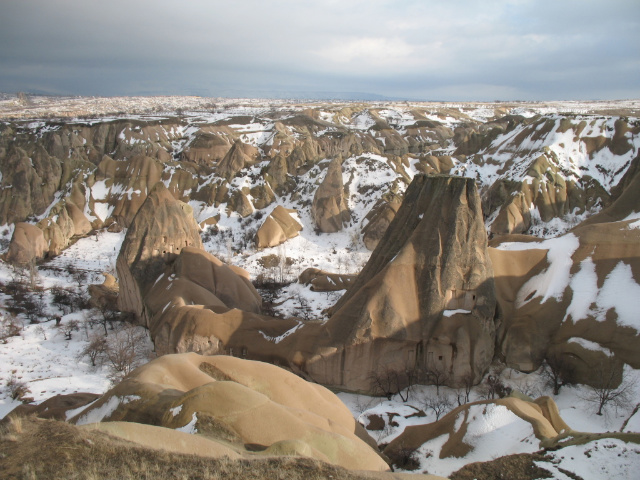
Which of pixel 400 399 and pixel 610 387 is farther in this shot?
pixel 400 399

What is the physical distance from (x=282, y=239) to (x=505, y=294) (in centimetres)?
3368

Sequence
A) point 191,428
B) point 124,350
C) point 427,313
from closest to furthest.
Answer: point 191,428 < point 427,313 < point 124,350

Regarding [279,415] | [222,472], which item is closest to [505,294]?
[279,415]

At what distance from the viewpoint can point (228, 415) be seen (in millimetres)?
11266

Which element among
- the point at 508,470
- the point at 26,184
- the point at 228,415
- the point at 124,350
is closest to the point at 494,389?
the point at 508,470

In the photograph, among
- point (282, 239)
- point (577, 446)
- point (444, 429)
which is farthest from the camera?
point (282, 239)

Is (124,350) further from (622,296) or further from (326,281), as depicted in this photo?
(622,296)

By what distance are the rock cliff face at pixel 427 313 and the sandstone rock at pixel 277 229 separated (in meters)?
32.0

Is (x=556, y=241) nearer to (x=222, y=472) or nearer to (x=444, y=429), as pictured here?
(x=444, y=429)

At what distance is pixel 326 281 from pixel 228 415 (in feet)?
87.0

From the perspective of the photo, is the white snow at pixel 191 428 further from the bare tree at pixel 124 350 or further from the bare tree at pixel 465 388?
the bare tree at pixel 124 350

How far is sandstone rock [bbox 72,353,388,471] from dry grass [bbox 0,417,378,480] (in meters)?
Answer: 1.19

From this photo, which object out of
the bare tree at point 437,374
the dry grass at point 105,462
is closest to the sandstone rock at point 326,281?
the bare tree at point 437,374

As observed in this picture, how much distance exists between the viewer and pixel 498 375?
2155 centimetres
